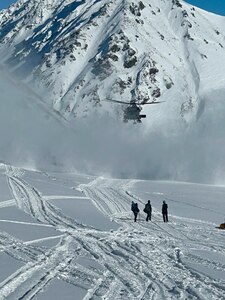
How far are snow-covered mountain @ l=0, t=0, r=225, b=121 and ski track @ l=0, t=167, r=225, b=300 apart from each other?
120 metres

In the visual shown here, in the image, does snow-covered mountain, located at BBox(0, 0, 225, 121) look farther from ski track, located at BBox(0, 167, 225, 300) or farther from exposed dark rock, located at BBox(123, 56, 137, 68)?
ski track, located at BBox(0, 167, 225, 300)

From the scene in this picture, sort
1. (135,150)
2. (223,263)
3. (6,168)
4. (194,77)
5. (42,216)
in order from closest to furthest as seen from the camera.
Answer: (223,263) < (42,216) < (6,168) < (135,150) < (194,77)

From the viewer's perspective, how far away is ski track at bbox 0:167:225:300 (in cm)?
1283

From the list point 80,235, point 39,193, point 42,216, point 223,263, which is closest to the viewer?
point 223,263

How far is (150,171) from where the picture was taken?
80312 mm

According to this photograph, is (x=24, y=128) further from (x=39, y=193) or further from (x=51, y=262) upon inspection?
(x=51, y=262)

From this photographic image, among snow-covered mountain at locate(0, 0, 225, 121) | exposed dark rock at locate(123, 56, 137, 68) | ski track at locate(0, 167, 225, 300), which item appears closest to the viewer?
ski track at locate(0, 167, 225, 300)

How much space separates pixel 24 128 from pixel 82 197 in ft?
172

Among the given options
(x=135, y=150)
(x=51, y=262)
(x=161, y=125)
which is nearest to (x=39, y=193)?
(x=51, y=262)

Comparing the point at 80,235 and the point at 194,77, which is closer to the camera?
the point at 80,235

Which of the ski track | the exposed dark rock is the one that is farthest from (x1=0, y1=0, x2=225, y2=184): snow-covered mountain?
the ski track

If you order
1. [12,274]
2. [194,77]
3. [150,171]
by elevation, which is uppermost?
[194,77]

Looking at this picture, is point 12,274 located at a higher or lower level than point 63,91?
lower

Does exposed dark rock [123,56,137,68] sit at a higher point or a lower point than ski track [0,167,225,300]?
higher
